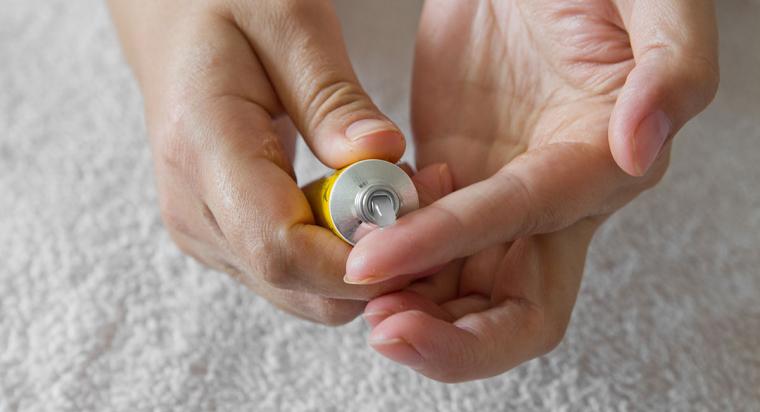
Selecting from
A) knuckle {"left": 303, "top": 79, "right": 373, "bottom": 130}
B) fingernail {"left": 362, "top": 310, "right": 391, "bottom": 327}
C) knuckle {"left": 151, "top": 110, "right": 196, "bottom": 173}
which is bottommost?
fingernail {"left": 362, "top": 310, "right": 391, "bottom": 327}

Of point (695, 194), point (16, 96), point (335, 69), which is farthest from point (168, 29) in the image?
point (695, 194)

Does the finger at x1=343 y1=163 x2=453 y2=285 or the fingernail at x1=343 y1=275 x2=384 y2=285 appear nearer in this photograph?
the fingernail at x1=343 y1=275 x2=384 y2=285

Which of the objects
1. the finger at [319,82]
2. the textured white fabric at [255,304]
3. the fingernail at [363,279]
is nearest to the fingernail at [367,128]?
the finger at [319,82]

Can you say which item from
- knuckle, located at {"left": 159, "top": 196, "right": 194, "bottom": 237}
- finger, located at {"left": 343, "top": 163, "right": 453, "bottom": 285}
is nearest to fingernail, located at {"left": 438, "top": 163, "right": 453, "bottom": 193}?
finger, located at {"left": 343, "top": 163, "right": 453, "bottom": 285}

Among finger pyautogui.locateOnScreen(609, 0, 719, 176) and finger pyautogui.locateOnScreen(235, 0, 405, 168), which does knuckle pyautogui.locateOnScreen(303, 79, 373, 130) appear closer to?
finger pyautogui.locateOnScreen(235, 0, 405, 168)

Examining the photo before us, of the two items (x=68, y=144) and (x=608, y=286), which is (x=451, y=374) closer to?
(x=608, y=286)

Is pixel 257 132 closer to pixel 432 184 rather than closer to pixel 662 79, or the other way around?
pixel 432 184

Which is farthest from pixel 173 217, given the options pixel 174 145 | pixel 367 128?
pixel 367 128

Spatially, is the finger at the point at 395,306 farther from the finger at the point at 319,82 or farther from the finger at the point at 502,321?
the finger at the point at 319,82
